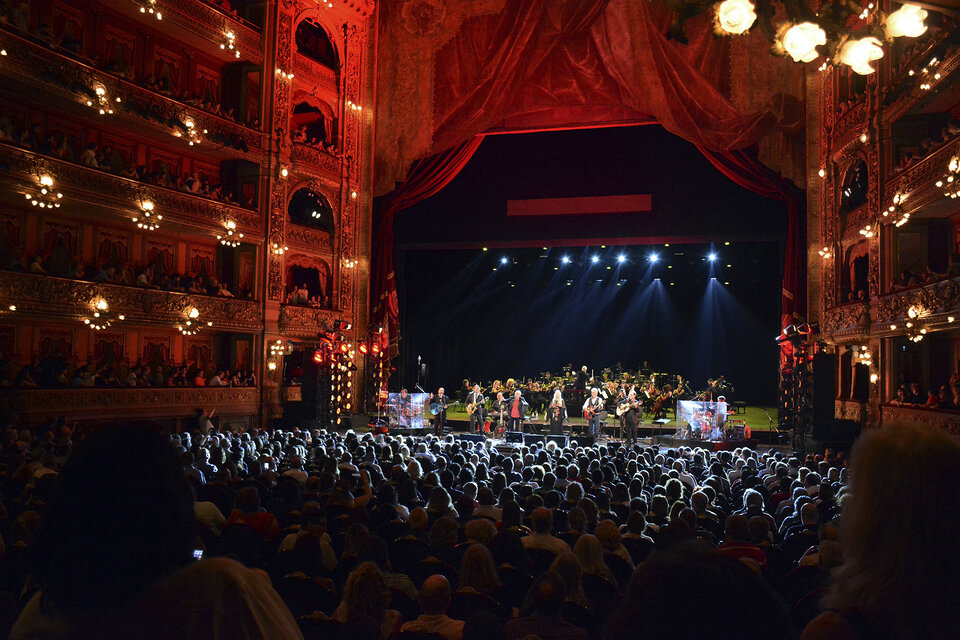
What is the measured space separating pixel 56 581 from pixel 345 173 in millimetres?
24090

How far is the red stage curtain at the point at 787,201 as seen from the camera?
21250 mm

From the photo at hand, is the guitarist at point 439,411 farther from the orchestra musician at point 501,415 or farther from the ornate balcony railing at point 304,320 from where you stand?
the ornate balcony railing at point 304,320

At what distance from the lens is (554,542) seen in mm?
5660

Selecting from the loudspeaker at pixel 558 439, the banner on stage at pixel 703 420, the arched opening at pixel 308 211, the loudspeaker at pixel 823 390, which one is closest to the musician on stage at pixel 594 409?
the loudspeaker at pixel 558 439


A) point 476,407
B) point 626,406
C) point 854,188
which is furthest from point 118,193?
point 854,188

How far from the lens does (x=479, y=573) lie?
14.1 feet

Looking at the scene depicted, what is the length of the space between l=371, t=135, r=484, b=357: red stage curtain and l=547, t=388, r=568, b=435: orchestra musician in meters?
6.66

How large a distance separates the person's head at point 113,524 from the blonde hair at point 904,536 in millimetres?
1589

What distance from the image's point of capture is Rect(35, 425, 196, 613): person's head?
147cm

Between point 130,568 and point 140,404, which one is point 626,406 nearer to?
point 140,404

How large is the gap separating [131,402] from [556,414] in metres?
11.3

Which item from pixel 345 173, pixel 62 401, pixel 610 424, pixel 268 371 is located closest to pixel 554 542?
pixel 62 401

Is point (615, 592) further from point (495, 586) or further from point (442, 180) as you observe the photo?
point (442, 180)

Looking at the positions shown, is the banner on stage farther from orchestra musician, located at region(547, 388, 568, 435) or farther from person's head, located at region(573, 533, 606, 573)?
person's head, located at region(573, 533, 606, 573)
